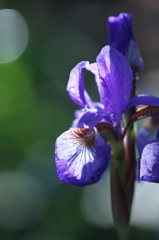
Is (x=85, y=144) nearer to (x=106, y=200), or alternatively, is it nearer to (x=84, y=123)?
(x=84, y=123)

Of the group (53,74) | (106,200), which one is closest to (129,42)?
(106,200)

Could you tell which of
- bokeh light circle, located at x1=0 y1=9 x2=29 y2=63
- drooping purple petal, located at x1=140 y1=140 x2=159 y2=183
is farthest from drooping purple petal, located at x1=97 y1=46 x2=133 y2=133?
bokeh light circle, located at x1=0 y1=9 x2=29 y2=63

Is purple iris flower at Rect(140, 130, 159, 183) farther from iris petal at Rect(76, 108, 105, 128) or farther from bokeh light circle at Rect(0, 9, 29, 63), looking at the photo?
bokeh light circle at Rect(0, 9, 29, 63)

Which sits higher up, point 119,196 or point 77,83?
point 77,83

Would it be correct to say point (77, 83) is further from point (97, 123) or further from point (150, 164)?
point (150, 164)

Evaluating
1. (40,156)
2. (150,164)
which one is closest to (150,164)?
(150,164)

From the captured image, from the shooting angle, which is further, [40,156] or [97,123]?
[40,156]

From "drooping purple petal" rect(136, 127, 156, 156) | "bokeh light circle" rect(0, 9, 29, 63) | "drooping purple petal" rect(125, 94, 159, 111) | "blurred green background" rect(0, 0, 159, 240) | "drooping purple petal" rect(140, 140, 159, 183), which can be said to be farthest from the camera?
"bokeh light circle" rect(0, 9, 29, 63)
